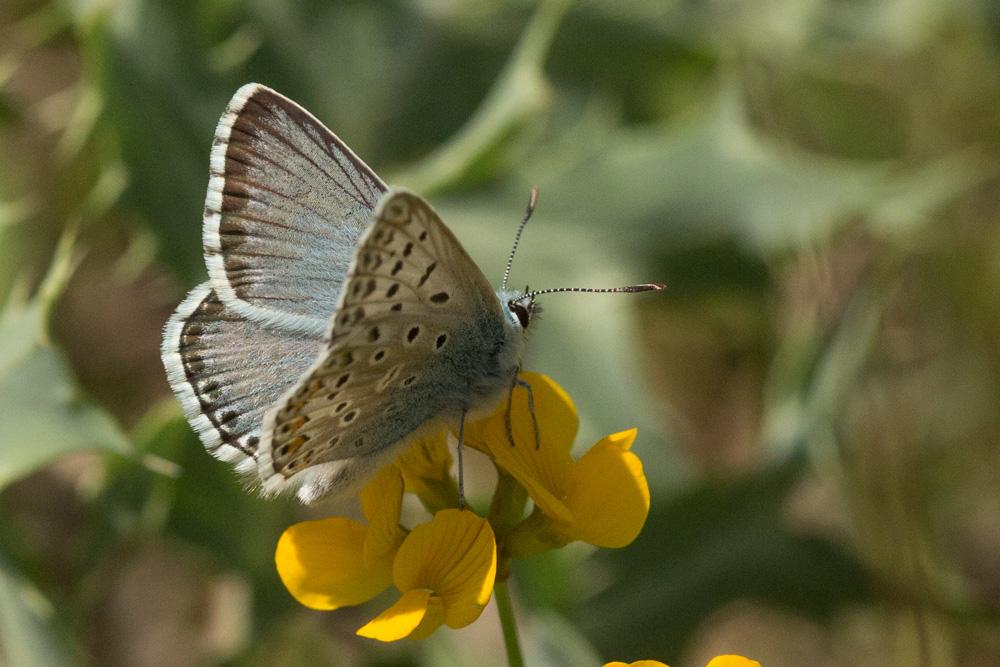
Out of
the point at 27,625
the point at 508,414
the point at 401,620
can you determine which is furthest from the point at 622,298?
the point at 401,620

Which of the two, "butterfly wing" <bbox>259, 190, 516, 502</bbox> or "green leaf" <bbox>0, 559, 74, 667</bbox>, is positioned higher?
"butterfly wing" <bbox>259, 190, 516, 502</bbox>

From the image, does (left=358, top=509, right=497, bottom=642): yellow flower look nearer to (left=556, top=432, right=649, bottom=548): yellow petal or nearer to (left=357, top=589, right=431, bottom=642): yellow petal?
(left=357, top=589, right=431, bottom=642): yellow petal

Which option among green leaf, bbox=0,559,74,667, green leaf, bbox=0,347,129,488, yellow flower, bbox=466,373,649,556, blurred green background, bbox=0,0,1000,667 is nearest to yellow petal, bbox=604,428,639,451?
yellow flower, bbox=466,373,649,556

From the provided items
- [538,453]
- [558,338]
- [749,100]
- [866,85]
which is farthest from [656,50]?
[538,453]

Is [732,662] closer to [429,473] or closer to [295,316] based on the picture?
[429,473]

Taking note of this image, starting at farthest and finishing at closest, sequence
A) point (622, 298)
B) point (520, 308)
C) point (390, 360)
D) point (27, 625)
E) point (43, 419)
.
Answer: point (622, 298)
point (27, 625)
point (43, 419)
point (520, 308)
point (390, 360)

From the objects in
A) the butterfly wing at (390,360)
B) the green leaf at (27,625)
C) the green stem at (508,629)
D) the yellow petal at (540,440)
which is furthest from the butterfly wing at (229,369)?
the green leaf at (27,625)

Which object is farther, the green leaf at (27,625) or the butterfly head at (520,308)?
the green leaf at (27,625)

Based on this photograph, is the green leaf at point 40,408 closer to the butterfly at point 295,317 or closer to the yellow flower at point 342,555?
the butterfly at point 295,317
